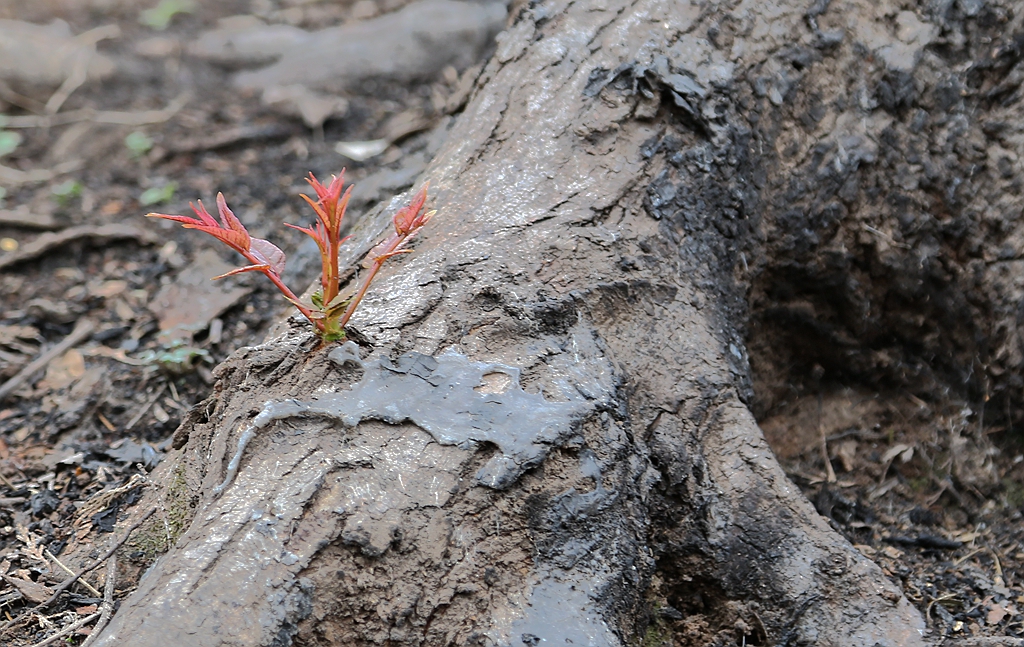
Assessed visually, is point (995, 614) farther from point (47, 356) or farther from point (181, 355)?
point (47, 356)

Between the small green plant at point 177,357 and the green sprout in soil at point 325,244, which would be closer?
the green sprout in soil at point 325,244

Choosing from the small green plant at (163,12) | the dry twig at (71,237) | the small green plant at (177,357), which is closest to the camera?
the small green plant at (177,357)

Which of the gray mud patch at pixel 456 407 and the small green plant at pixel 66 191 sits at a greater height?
the gray mud patch at pixel 456 407

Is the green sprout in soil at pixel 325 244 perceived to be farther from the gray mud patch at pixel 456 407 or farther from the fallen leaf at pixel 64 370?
the fallen leaf at pixel 64 370

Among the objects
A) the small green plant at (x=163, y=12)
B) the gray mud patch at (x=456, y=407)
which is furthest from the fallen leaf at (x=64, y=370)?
the small green plant at (x=163, y=12)

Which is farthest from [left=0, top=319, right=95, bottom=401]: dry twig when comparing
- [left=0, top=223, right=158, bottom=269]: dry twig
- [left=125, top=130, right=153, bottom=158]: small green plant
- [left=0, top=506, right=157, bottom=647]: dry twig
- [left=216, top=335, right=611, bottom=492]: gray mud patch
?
[left=216, top=335, right=611, bottom=492]: gray mud patch

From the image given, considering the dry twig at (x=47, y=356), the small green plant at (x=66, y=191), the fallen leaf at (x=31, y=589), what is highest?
the fallen leaf at (x=31, y=589)

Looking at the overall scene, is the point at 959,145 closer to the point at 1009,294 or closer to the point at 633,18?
the point at 1009,294
